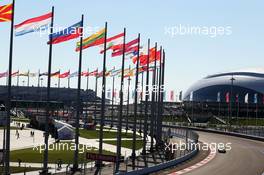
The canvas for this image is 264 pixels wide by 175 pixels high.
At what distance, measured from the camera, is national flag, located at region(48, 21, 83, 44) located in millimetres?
32594

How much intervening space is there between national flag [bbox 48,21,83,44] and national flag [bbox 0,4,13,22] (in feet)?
14.6

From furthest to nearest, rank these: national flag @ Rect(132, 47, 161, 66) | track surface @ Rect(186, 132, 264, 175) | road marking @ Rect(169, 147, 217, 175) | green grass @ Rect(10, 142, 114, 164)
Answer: national flag @ Rect(132, 47, 161, 66), green grass @ Rect(10, 142, 114, 164), track surface @ Rect(186, 132, 264, 175), road marking @ Rect(169, 147, 217, 175)

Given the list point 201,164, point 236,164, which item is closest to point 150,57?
point 201,164

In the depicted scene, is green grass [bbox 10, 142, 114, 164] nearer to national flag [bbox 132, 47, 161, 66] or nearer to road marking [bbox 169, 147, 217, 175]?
road marking [bbox 169, 147, 217, 175]

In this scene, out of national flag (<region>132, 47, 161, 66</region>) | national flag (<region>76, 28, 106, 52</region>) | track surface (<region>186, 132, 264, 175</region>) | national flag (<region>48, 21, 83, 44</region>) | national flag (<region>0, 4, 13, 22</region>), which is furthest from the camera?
national flag (<region>132, 47, 161, 66</region>)

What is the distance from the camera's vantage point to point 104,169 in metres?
39.0

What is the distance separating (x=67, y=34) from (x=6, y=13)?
6.00 metres

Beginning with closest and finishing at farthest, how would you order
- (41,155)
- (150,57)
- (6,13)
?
(6,13)
(41,155)
(150,57)

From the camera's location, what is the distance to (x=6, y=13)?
28.0m

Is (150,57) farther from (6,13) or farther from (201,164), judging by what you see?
(6,13)

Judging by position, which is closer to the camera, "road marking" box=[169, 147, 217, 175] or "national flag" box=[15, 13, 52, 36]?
"national flag" box=[15, 13, 52, 36]

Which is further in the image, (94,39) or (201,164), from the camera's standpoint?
(201,164)

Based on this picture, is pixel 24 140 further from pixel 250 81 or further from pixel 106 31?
pixel 250 81

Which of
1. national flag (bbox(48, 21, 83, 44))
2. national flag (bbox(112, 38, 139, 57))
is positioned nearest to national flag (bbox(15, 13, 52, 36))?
national flag (bbox(48, 21, 83, 44))
